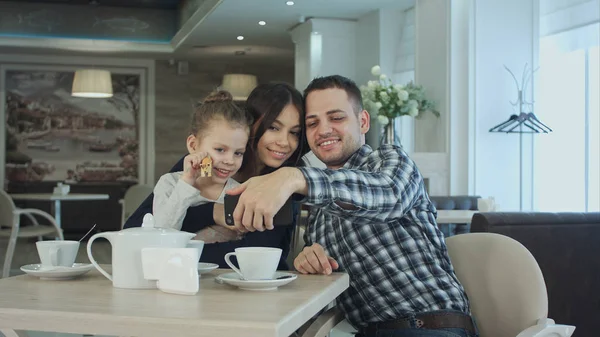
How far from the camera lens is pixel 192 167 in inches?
78.1

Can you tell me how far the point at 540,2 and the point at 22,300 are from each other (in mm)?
6380

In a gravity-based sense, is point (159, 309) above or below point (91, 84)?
below

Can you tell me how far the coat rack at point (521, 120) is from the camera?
21.1ft

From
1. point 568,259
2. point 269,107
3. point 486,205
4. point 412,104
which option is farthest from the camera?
point 412,104

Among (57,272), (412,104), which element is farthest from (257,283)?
(412,104)

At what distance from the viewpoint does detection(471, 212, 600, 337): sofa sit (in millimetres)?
3369

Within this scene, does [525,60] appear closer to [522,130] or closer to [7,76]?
[522,130]

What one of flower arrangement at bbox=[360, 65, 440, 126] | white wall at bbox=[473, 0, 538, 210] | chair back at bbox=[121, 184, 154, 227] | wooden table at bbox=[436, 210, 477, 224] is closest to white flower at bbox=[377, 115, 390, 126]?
flower arrangement at bbox=[360, 65, 440, 126]

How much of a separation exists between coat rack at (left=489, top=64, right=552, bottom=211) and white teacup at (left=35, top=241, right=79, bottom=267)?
5113 mm

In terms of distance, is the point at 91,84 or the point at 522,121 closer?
the point at 522,121

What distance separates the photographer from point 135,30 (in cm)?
1162

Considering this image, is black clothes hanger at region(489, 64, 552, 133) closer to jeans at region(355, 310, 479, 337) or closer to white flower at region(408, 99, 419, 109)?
white flower at region(408, 99, 419, 109)

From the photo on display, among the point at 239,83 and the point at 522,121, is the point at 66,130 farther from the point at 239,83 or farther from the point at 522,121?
the point at 522,121

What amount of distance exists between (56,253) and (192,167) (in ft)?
1.28
